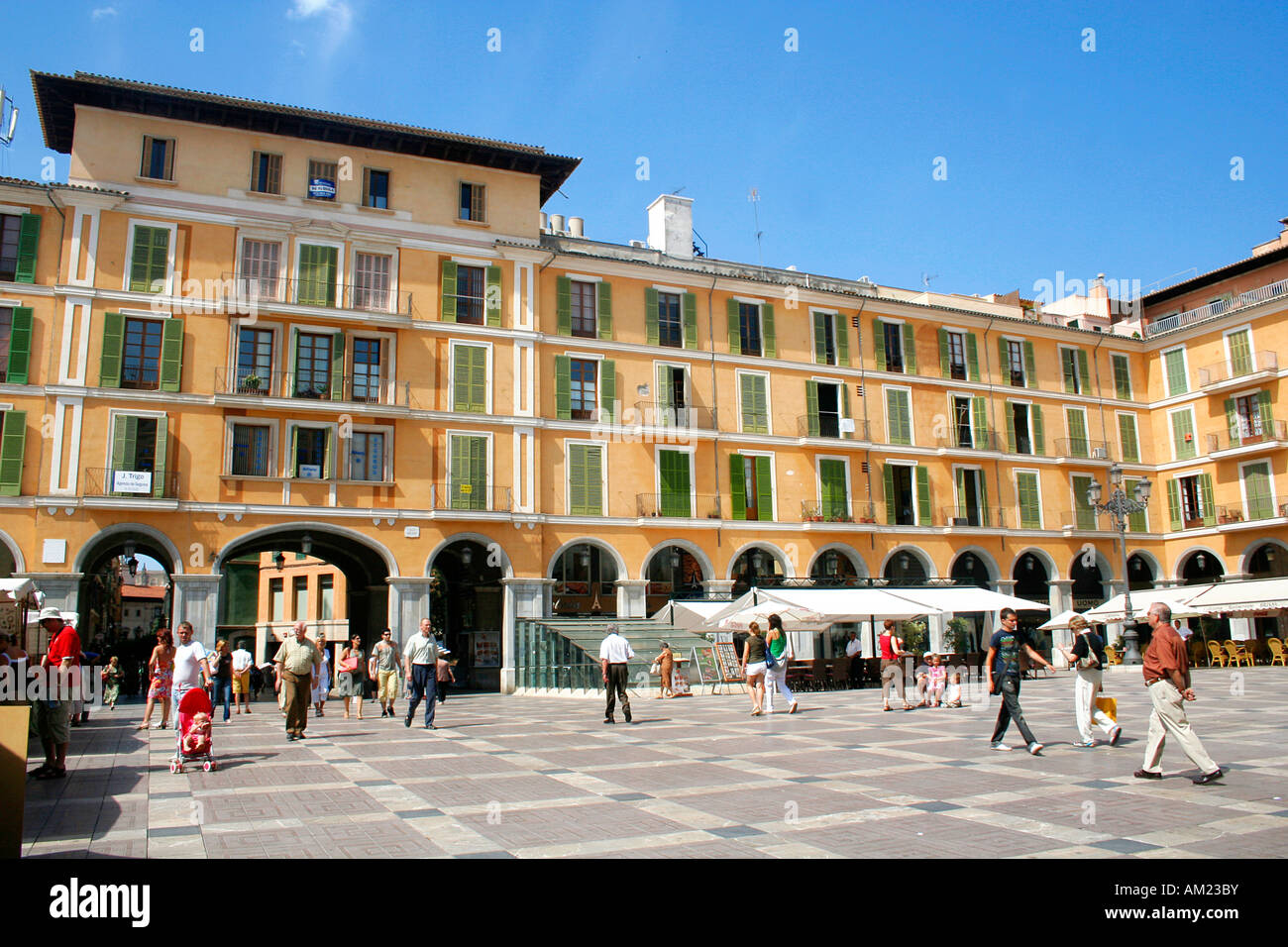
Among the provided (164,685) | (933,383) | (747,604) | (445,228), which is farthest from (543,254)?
(164,685)

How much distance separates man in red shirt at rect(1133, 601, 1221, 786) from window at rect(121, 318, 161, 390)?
1058 inches

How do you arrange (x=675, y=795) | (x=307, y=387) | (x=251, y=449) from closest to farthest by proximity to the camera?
(x=675, y=795) → (x=251, y=449) → (x=307, y=387)

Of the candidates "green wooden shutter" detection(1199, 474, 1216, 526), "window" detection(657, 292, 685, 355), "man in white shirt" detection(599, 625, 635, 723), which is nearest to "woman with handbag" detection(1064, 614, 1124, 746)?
"man in white shirt" detection(599, 625, 635, 723)

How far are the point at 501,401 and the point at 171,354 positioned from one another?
9749mm

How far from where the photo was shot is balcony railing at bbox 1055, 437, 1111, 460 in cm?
4131

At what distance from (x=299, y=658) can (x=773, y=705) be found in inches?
390

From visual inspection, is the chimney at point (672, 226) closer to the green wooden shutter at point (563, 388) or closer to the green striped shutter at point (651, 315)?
the green striped shutter at point (651, 315)

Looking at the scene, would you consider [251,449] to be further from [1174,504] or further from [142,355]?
[1174,504]

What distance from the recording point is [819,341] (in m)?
37.2

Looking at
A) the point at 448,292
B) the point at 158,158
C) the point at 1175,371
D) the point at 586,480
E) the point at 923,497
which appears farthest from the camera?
the point at 1175,371

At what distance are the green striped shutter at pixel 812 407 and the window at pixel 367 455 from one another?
15.6m

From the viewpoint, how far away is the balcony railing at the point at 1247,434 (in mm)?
38500

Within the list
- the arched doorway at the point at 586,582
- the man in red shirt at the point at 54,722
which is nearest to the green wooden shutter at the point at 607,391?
the arched doorway at the point at 586,582

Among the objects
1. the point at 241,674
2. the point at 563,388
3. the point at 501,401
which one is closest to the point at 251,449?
the point at 501,401
